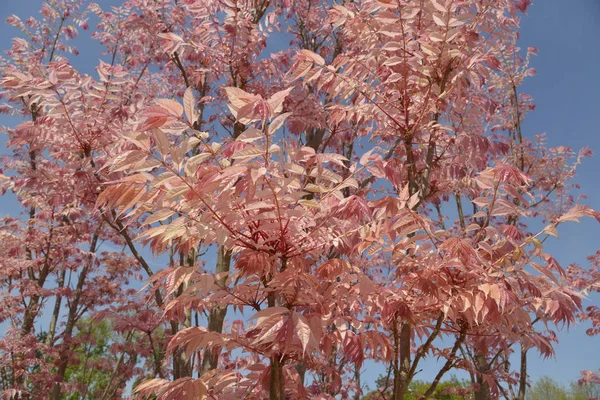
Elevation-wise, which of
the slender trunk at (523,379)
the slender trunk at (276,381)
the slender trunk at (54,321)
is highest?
the slender trunk at (54,321)

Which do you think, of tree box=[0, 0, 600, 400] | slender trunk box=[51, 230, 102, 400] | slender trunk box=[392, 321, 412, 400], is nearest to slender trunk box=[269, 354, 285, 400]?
tree box=[0, 0, 600, 400]

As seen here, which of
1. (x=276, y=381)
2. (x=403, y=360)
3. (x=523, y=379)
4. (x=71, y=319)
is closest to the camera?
(x=276, y=381)

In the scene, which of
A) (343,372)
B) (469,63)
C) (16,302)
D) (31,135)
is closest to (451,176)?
(469,63)

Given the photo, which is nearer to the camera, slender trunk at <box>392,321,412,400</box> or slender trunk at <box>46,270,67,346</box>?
slender trunk at <box>392,321,412,400</box>

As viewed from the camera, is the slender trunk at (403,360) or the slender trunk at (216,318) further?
the slender trunk at (216,318)

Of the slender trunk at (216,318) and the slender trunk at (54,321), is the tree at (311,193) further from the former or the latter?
the slender trunk at (54,321)

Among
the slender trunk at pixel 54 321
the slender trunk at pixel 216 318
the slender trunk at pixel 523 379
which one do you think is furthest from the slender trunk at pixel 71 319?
the slender trunk at pixel 523 379

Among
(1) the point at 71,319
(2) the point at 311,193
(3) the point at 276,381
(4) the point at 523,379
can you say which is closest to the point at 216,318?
(2) the point at 311,193

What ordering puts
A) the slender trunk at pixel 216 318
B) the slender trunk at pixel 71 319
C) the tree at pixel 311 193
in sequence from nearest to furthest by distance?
the tree at pixel 311 193 → the slender trunk at pixel 216 318 → the slender trunk at pixel 71 319

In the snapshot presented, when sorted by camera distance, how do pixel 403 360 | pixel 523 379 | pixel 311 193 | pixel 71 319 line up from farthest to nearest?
1. pixel 71 319
2. pixel 523 379
3. pixel 311 193
4. pixel 403 360

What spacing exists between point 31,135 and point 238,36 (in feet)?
6.87

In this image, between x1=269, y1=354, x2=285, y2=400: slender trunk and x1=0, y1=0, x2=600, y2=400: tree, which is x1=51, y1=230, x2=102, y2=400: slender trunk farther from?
x1=269, y1=354, x2=285, y2=400: slender trunk

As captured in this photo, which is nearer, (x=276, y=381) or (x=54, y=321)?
(x=276, y=381)

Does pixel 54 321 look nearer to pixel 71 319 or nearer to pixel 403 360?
pixel 71 319
